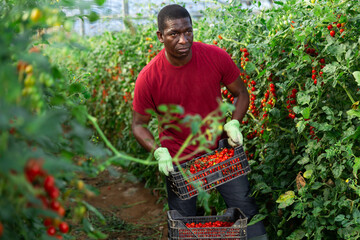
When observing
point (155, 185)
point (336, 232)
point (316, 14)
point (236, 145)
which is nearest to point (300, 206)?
point (336, 232)

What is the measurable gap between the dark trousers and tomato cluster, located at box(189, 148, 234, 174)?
10.7 inches

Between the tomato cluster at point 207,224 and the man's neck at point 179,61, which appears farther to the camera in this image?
the man's neck at point 179,61

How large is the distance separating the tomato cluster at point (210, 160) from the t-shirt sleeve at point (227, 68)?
0.52 metres

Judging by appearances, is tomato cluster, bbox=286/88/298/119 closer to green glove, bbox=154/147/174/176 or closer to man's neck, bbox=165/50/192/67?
man's neck, bbox=165/50/192/67

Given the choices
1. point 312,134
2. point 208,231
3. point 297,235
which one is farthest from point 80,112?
point 297,235

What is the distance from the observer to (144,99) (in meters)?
2.79

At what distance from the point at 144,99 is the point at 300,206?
115cm

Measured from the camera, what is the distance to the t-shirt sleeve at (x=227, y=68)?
280 cm

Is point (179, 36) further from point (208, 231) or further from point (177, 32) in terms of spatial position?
point (208, 231)

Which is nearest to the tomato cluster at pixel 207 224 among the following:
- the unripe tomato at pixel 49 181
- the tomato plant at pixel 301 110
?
the tomato plant at pixel 301 110

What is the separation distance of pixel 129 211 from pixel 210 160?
211 cm

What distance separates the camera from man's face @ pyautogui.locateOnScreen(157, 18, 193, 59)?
8.71ft

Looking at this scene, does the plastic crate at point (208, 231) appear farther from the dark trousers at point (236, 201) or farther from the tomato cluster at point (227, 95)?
the tomato cluster at point (227, 95)

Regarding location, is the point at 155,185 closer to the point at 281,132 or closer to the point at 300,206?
the point at 281,132
